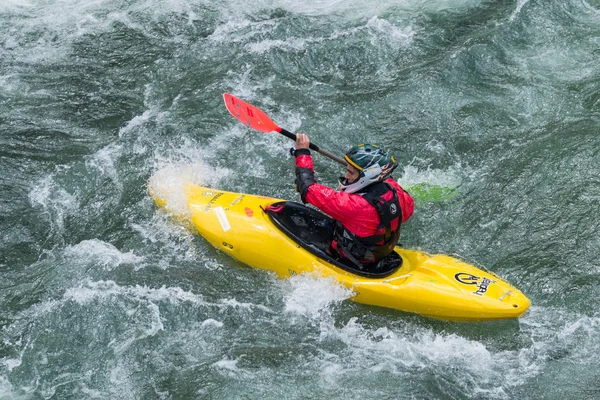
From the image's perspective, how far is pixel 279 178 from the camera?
7453 mm

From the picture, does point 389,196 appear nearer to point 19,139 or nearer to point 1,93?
point 19,139

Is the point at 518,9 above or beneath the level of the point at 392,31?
above

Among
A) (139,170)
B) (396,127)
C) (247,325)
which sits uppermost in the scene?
(396,127)

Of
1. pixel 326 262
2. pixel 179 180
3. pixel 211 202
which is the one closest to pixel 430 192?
pixel 326 262

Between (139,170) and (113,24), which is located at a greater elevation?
(113,24)

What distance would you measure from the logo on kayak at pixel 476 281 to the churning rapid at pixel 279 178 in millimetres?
329

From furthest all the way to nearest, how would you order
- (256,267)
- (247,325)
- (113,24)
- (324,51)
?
(113,24) < (324,51) < (256,267) < (247,325)

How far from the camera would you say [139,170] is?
746 centimetres

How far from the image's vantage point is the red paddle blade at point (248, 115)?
652 cm

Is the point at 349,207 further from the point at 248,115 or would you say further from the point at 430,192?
the point at 430,192

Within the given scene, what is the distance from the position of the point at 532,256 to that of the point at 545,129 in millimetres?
2122

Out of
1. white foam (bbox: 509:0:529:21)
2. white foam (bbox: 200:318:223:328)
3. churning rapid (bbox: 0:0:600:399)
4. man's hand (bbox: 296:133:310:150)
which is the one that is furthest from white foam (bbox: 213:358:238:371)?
white foam (bbox: 509:0:529:21)

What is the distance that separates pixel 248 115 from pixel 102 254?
6.20 feet

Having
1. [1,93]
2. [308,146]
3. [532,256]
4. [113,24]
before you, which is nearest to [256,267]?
[308,146]
